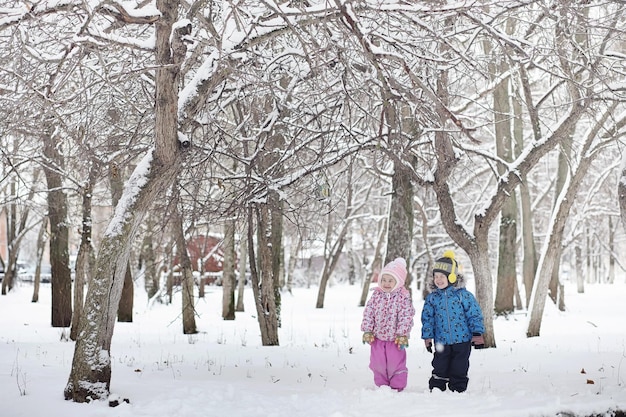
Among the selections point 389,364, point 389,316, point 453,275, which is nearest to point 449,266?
point 453,275

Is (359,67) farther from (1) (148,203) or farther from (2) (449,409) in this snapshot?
(2) (449,409)

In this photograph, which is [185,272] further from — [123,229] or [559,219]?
[559,219]

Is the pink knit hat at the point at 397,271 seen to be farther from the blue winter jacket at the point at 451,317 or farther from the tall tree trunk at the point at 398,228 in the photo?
the tall tree trunk at the point at 398,228

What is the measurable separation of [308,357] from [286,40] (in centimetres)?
453

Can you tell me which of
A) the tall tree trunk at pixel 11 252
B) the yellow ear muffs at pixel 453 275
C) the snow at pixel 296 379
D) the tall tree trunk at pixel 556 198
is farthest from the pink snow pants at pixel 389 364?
the tall tree trunk at pixel 11 252

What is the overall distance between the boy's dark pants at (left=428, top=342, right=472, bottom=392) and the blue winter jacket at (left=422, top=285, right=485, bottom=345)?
9 cm

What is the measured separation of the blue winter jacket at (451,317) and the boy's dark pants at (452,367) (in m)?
0.09

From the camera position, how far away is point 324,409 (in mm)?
5988

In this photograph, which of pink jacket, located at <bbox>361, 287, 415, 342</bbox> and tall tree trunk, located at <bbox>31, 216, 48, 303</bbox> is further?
tall tree trunk, located at <bbox>31, 216, 48, 303</bbox>

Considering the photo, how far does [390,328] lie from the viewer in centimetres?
691

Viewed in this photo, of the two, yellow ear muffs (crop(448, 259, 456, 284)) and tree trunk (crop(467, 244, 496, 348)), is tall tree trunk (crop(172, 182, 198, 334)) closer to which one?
yellow ear muffs (crop(448, 259, 456, 284))

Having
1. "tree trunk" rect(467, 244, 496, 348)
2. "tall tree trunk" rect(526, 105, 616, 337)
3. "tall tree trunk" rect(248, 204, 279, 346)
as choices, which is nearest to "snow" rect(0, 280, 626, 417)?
"tall tree trunk" rect(248, 204, 279, 346)

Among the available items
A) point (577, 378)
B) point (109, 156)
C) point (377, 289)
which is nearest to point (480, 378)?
point (577, 378)

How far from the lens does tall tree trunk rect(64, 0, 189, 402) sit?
600 centimetres
